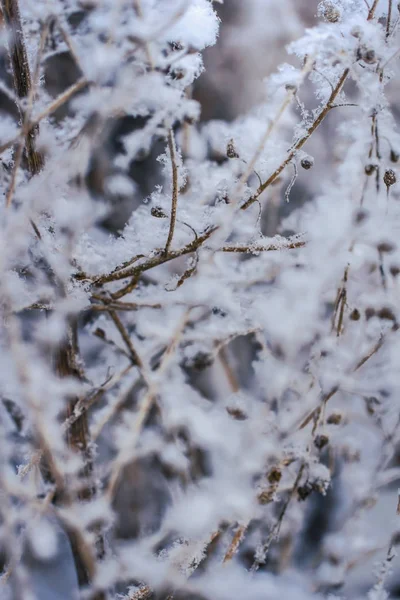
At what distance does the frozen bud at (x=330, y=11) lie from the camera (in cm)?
83

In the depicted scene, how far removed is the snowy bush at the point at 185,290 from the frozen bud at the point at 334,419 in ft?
0.12

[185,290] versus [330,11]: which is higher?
[330,11]

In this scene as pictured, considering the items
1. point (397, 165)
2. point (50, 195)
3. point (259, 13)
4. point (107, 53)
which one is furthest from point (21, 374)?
point (259, 13)

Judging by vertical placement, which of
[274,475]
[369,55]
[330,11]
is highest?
[330,11]

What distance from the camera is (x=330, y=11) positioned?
83 centimetres

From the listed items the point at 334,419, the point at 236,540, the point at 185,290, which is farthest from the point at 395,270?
the point at 236,540

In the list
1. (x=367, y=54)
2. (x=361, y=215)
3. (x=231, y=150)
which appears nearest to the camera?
(x=367, y=54)

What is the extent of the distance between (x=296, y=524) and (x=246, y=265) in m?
0.98

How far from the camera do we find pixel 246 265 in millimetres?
1274

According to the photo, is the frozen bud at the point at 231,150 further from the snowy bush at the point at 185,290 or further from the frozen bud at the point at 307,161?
the frozen bud at the point at 307,161

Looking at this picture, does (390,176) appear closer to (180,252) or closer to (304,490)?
(180,252)

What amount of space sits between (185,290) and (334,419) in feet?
1.52

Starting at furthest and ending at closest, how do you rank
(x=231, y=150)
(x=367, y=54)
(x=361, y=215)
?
1. (x=361, y=215)
2. (x=231, y=150)
3. (x=367, y=54)

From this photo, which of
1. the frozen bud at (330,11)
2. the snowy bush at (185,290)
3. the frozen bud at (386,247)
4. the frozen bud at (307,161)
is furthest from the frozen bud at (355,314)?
the frozen bud at (330,11)
